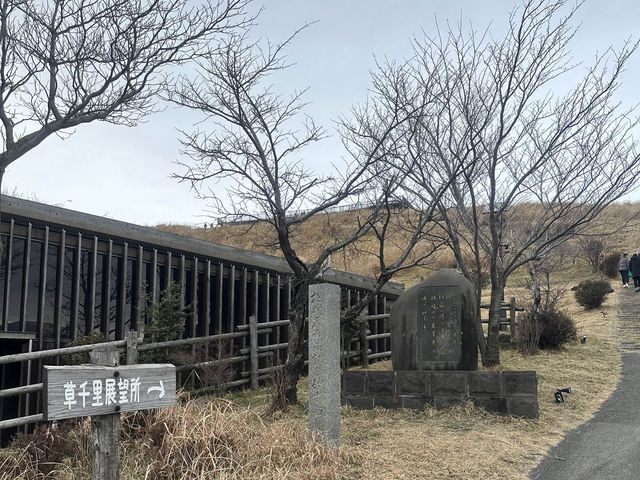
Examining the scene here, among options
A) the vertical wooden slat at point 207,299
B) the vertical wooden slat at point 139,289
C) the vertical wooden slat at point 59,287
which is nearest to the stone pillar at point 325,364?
the vertical wooden slat at point 59,287

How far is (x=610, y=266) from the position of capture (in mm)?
33094

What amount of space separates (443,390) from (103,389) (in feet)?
19.5

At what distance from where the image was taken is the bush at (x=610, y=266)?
1291 inches

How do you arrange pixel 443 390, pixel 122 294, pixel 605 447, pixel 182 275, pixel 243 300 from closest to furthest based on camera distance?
pixel 605 447 → pixel 443 390 → pixel 122 294 → pixel 182 275 → pixel 243 300

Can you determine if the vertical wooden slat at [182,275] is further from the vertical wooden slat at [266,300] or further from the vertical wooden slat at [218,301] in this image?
the vertical wooden slat at [266,300]

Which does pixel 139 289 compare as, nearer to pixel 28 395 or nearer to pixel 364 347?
pixel 28 395

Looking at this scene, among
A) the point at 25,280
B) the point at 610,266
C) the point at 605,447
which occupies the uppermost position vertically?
the point at 610,266

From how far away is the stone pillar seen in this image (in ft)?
21.4

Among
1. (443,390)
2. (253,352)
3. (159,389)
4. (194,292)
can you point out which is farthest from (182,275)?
(159,389)

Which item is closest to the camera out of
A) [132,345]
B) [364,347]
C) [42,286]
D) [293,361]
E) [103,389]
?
[103,389]

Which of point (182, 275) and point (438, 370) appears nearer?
point (438, 370)

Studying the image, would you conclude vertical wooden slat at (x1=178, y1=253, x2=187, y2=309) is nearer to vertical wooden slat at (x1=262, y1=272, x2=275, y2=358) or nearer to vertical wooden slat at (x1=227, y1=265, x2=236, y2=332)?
vertical wooden slat at (x1=227, y1=265, x2=236, y2=332)

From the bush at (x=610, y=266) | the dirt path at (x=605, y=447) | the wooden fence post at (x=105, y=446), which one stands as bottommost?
the dirt path at (x=605, y=447)

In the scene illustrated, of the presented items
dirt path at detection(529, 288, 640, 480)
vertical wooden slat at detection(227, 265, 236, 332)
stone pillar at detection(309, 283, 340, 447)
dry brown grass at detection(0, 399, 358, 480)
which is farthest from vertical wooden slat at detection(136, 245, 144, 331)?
dirt path at detection(529, 288, 640, 480)
